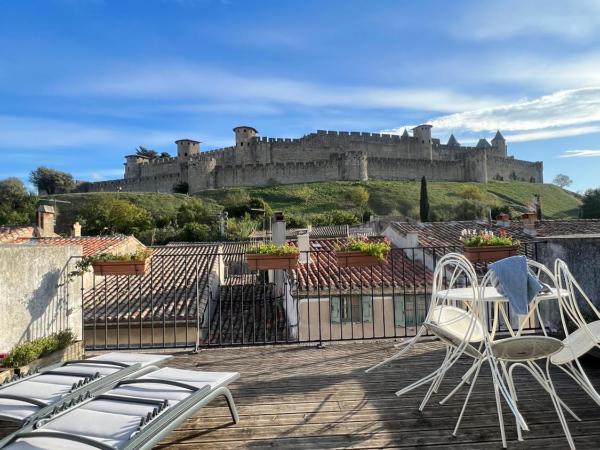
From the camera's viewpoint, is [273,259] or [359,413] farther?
[273,259]

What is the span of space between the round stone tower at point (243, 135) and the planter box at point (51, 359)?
6537cm

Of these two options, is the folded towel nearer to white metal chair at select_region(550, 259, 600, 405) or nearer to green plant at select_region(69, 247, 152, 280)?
white metal chair at select_region(550, 259, 600, 405)

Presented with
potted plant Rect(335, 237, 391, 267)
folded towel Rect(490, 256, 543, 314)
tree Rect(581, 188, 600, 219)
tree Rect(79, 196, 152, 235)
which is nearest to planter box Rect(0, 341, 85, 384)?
potted plant Rect(335, 237, 391, 267)

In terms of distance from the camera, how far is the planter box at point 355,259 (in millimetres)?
5043

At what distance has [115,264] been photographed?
5195mm

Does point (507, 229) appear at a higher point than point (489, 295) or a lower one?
higher

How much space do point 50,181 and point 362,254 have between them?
79056mm

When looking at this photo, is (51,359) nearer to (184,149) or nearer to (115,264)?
(115,264)

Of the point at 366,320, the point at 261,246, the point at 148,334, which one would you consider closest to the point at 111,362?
the point at 261,246

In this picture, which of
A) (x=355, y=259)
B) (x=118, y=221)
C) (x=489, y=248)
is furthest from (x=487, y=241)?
(x=118, y=221)

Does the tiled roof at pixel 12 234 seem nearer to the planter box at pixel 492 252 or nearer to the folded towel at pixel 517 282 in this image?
the planter box at pixel 492 252

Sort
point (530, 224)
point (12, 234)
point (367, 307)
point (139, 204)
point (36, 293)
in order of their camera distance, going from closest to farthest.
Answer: point (36, 293), point (367, 307), point (12, 234), point (530, 224), point (139, 204)

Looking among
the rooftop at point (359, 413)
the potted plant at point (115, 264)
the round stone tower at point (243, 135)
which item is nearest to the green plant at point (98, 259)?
the potted plant at point (115, 264)

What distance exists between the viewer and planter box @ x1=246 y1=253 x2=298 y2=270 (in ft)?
17.1
